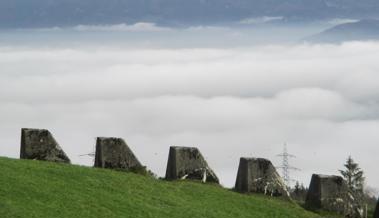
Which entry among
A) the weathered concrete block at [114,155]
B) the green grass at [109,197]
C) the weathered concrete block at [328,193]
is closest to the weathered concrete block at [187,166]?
the green grass at [109,197]

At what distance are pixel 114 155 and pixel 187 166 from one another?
221 cm

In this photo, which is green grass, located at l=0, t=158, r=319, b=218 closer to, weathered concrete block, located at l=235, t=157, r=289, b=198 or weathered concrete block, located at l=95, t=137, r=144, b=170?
weathered concrete block, located at l=235, t=157, r=289, b=198

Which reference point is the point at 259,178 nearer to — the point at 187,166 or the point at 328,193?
the point at 328,193

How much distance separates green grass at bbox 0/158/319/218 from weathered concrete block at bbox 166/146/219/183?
59 cm

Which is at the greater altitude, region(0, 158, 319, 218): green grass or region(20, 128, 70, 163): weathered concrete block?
region(20, 128, 70, 163): weathered concrete block

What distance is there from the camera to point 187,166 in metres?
22.2

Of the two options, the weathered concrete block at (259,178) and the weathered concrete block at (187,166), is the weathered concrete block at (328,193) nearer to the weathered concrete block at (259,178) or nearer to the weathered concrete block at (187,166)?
the weathered concrete block at (259,178)

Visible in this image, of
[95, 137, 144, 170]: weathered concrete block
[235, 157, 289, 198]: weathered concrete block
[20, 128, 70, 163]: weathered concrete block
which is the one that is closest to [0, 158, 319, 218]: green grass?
[235, 157, 289, 198]: weathered concrete block

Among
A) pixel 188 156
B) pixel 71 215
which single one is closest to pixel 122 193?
pixel 71 215

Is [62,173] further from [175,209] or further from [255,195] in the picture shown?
[255,195]

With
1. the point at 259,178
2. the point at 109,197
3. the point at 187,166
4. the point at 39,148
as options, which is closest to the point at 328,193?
the point at 259,178

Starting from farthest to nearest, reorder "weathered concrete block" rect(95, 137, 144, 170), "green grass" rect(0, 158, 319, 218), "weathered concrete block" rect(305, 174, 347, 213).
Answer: "weathered concrete block" rect(95, 137, 144, 170) → "weathered concrete block" rect(305, 174, 347, 213) → "green grass" rect(0, 158, 319, 218)

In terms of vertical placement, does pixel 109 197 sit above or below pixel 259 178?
below

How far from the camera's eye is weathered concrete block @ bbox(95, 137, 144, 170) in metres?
22.1
